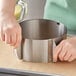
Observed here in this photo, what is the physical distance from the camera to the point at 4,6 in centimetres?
95

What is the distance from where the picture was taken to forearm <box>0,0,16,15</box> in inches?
36.7

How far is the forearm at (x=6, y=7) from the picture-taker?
93 centimetres

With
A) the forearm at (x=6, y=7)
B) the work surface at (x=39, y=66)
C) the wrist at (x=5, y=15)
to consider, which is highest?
the forearm at (x=6, y=7)

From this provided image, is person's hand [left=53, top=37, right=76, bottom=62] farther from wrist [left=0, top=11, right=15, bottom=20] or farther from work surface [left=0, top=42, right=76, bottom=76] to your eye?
wrist [left=0, top=11, right=15, bottom=20]

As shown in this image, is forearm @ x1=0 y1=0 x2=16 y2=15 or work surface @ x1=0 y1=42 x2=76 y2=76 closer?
work surface @ x1=0 y1=42 x2=76 y2=76

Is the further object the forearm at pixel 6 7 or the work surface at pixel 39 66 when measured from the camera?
the forearm at pixel 6 7

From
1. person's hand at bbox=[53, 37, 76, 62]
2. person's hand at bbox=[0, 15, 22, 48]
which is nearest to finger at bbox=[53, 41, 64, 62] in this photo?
person's hand at bbox=[53, 37, 76, 62]

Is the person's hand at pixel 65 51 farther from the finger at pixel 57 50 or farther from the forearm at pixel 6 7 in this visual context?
the forearm at pixel 6 7

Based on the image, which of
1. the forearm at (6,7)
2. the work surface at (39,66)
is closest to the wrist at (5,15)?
the forearm at (6,7)

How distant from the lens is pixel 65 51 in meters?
0.86

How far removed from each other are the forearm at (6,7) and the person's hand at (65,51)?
0.70ft

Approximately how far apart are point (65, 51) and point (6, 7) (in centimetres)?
26

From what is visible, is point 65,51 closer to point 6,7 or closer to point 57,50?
point 57,50

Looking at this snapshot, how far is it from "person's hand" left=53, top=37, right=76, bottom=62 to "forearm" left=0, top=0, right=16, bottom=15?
0.70 feet
